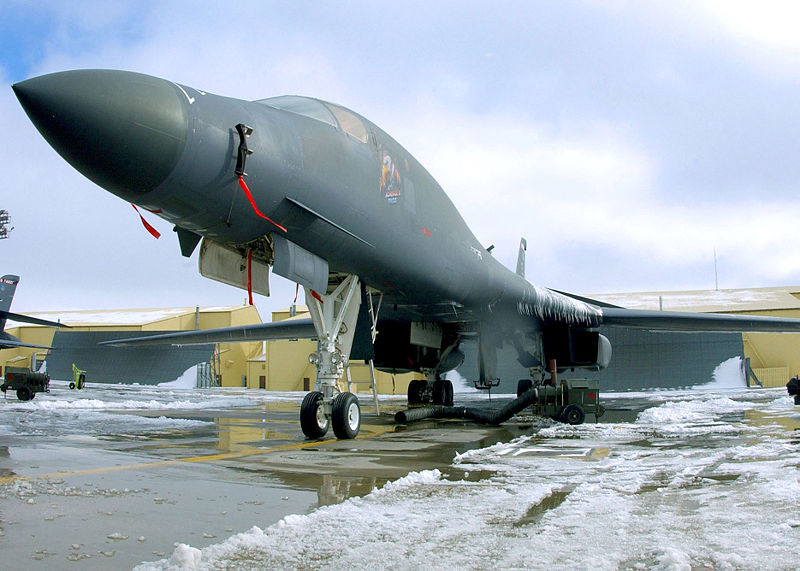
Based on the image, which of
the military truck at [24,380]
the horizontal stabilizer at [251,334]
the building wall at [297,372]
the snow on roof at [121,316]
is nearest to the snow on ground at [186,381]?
the building wall at [297,372]

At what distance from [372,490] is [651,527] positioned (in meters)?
1.69

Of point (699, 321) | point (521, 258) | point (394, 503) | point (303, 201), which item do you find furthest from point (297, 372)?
point (394, 503)

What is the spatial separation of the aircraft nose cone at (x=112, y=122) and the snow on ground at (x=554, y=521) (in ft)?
10.3

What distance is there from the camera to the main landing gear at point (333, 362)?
731 cm

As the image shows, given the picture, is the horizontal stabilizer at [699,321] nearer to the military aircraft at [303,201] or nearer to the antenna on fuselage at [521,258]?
the military aircraft at [303,201]

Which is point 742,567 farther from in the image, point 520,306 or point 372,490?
point 520,306

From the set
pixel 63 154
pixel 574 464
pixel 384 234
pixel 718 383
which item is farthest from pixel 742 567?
pixel 718 383

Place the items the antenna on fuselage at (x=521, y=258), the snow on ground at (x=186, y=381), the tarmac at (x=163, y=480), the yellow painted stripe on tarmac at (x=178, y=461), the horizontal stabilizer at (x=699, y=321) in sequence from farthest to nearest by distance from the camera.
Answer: the snow on ground at (x=186, y=381), the antenna on fuselage at (x=521, y=258), the horizontal stabilizer at (x=699, y=321), the yellow painted stripe on tarmac at (x=178, y=461), the tarmac at (x=163, y=480)

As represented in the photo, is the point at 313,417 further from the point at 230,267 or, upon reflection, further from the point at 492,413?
the point at 492,413

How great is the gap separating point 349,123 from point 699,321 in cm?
972

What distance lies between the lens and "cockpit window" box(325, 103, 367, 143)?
7477mm

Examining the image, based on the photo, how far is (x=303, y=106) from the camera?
23.7 feet

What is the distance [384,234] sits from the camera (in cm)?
782

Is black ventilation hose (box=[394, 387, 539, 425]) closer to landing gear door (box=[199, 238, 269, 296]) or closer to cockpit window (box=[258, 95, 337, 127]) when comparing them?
landing gear door (box=[199, 238, 269, 296])
